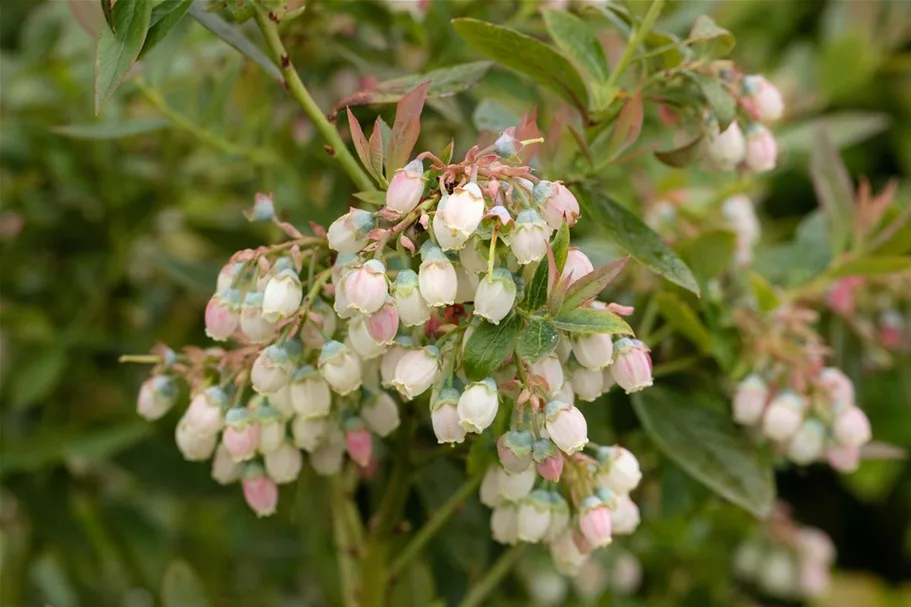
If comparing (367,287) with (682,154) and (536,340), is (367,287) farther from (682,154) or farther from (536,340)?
(682,154)

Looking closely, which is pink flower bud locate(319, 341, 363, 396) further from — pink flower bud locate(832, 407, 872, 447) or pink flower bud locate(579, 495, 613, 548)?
pink flower bud locate(832, 407, 872, 447)

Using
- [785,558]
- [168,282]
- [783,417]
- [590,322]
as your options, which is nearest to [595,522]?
[590,322]

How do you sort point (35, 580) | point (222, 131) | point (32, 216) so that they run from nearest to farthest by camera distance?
1. point (222, 131)
2. point (32, 216)
3. point (35, 580)

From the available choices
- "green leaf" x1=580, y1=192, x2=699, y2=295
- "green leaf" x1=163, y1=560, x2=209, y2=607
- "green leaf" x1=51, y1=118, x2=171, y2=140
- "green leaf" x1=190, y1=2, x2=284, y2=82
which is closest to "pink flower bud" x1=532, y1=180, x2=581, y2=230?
"green leaf" x1=580, y1=192, x2=699, y2=295

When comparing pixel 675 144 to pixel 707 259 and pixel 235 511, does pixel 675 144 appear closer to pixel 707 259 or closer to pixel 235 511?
pixel 707 259

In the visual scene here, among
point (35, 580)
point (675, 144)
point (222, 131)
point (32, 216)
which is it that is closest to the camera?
point (675, 144)

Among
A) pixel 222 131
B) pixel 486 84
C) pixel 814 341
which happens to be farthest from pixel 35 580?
pixel 814 341
